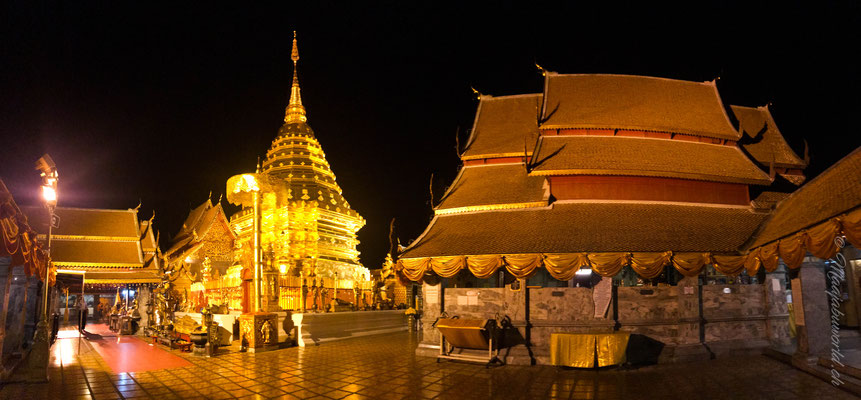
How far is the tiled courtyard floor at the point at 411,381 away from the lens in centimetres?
898

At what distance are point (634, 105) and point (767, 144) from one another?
216 inches

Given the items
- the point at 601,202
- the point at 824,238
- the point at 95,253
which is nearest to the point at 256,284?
the point at 601,202

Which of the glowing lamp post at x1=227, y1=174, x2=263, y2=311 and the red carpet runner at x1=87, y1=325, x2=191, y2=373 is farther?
the glowing lamp post at x1=227, y1=174, x2=263, y2=311

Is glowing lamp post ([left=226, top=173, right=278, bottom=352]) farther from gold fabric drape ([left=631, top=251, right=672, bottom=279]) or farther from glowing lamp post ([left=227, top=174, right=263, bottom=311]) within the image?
gold fabric drape ([left=631, top=251, right=672, bottom=279])

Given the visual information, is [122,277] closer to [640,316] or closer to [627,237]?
[627,237]

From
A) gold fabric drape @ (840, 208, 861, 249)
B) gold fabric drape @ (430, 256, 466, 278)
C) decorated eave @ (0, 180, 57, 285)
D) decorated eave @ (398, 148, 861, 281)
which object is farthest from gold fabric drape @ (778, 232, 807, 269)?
decorated eave @ (0, 180, 57, 285)

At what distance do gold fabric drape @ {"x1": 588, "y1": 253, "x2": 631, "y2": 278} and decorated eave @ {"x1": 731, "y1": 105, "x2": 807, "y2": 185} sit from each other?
27.9 feet

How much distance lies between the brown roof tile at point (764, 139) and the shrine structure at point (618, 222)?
0.07 m

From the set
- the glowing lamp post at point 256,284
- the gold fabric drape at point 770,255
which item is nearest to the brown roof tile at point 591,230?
the gold fabric drape at point 770,255

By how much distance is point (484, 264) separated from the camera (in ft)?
42.8

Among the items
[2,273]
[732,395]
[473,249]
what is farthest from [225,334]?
[732,395]

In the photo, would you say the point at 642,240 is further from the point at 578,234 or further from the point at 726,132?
the point at 726,132

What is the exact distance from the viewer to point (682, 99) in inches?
744

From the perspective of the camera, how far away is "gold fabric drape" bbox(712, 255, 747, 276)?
12.5 meters
